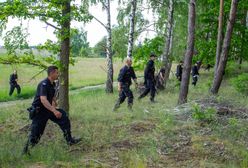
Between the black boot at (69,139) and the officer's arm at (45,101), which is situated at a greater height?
the officer's arm at (45,101)

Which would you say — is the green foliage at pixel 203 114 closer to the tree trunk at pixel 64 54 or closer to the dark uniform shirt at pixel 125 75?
the dark uniform shirt at pixel 125 75

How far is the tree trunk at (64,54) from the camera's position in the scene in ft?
34.5

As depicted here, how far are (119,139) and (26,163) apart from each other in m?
2.28

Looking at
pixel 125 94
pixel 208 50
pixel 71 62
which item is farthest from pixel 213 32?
pixel 71 62

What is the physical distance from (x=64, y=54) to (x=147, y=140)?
378cm

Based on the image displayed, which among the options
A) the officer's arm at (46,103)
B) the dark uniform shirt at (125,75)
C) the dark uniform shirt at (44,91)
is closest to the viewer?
the officer's arm at (46,103)

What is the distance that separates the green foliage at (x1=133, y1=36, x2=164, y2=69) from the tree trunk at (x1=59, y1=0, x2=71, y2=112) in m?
10.8

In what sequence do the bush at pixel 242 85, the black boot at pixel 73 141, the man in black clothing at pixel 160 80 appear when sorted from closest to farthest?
1. the black boot at pixel 73 141
2. the bush at pixel 242 85
3. the man in black clothing at pixel 160 80

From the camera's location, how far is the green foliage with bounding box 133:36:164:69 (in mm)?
21719

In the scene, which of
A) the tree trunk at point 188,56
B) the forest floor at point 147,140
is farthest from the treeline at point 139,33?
the forest floor at point 147,140

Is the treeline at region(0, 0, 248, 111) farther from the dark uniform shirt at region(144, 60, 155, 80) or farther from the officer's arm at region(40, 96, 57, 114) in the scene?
the officer's arm at region(40, 96, 57, 114)

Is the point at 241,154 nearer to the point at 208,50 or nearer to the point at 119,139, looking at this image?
the point at 119,139

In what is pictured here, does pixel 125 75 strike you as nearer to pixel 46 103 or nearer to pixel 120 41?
pixel 46 103

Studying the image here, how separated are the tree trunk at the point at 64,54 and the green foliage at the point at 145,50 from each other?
35.5 ft
